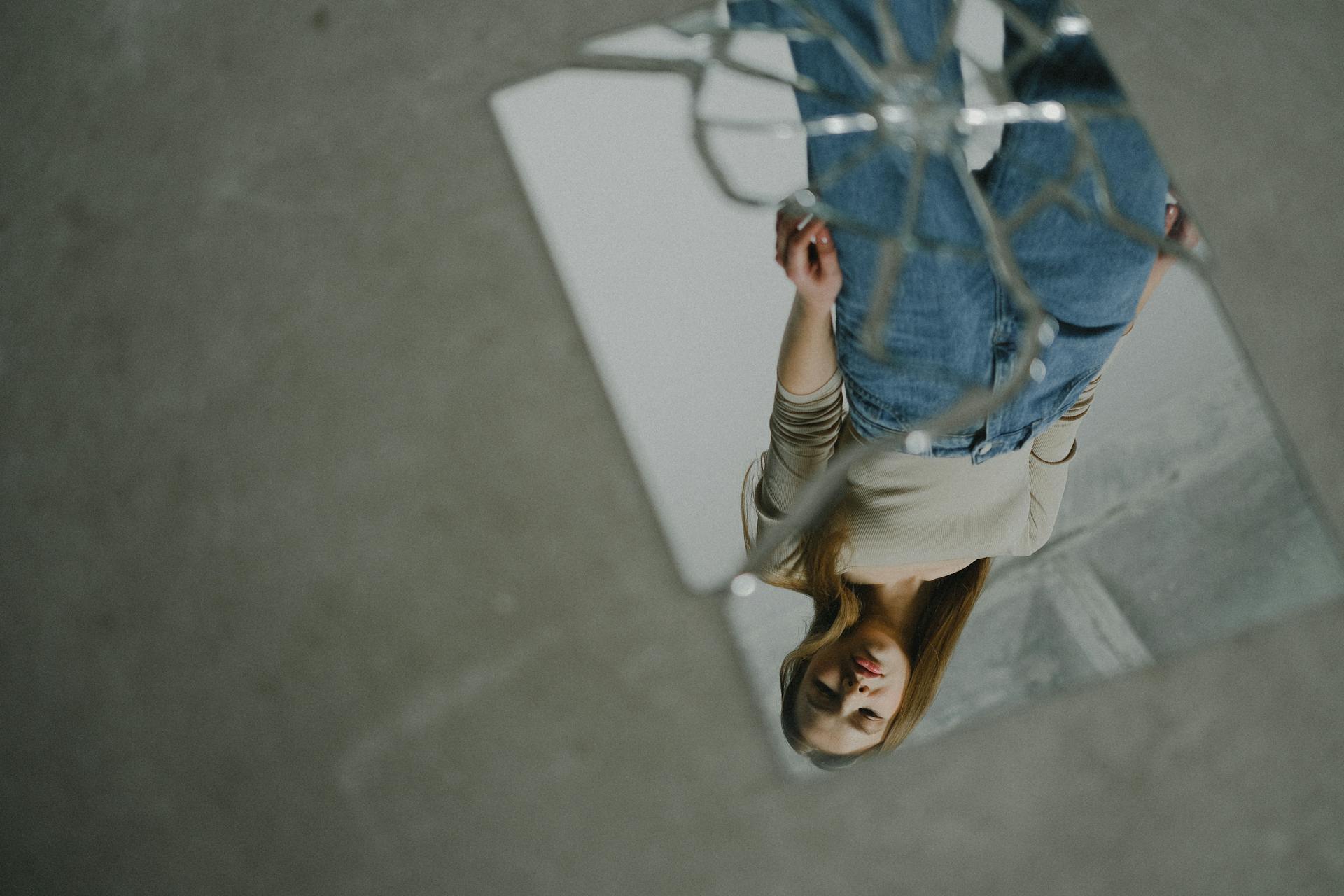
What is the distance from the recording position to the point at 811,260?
650mm

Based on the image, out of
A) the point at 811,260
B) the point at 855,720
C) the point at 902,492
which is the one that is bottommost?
the point at 855,720

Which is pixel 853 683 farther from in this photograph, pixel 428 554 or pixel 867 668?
pixel 428 554

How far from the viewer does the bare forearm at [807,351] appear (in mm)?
642

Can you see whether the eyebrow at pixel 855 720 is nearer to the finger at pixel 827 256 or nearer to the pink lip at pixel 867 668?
the pink lip at pixel 867 668

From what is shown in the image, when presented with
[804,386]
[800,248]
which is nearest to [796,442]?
[804,386]

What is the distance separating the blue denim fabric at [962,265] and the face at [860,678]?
148mm

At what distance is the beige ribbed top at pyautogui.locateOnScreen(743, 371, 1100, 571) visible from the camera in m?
0.64

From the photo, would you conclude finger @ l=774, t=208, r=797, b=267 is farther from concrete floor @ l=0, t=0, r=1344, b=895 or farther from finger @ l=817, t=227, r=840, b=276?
concrete floor @ l=0, t=0, r=1344, b=895

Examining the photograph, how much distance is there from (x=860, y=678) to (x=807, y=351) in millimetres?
246

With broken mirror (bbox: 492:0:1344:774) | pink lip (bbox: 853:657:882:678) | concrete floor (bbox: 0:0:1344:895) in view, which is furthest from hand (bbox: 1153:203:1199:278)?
pink lip (bbox: 853:657:882:678)

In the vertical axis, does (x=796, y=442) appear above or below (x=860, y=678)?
above

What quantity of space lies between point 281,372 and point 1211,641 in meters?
0.78

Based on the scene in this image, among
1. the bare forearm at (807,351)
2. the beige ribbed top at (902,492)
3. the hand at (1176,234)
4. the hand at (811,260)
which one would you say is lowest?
the beige ribbed top at (902,492)

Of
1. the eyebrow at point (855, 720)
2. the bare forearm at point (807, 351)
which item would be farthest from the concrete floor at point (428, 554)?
the bare forearm at point (807, 351)
